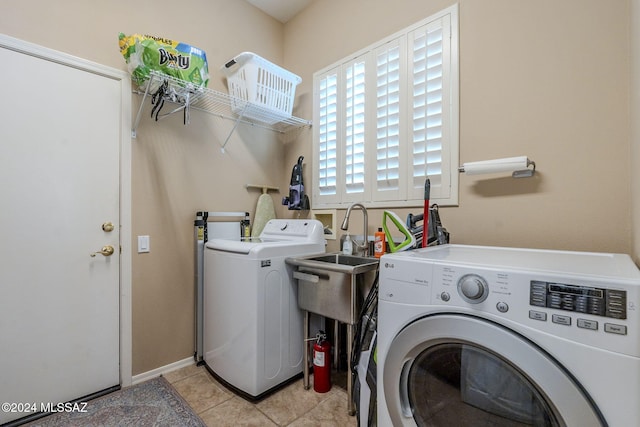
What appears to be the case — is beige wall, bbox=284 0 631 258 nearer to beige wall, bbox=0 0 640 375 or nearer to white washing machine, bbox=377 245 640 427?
beige wall, bbox=0 0 640 375

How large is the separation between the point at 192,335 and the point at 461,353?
197cm

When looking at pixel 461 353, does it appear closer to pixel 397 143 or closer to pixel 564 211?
pixel 564 211

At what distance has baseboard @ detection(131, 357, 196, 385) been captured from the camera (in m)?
1.87

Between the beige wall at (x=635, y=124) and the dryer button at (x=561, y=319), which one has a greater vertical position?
the beige wall at (x=635, y=124)

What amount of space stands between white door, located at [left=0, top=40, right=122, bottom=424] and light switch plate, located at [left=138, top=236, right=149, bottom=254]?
128 mm

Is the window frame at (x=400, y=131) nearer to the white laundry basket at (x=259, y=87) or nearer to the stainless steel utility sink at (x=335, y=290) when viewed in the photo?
the white laundry basket at (x=259, y=87)

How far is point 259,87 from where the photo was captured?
215 cm

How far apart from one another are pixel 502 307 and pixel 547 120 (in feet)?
3.59

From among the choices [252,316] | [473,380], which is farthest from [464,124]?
[252,316]

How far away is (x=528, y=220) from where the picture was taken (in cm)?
140

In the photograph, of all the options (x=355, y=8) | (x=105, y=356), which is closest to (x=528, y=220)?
(x=355, y=8)

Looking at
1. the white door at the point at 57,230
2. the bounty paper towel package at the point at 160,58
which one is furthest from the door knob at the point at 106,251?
the bounty paper towel package at the point at 160,58

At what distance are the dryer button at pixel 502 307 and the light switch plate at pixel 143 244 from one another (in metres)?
2.05

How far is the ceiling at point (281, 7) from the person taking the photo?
2.51m
